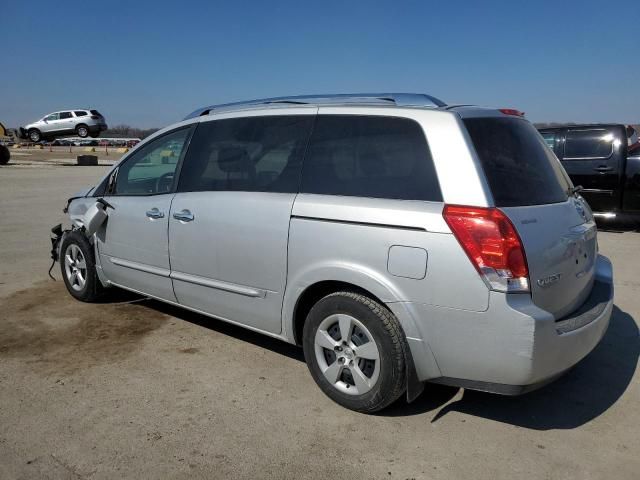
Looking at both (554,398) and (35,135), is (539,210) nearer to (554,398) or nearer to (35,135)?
(554,398)

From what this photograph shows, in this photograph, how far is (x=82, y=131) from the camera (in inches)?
1528

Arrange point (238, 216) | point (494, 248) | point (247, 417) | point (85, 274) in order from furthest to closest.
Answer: point (85, 274) < point (238, 216) < point (247, 417) < point (494, 248)

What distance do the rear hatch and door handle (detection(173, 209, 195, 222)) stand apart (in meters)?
2.06

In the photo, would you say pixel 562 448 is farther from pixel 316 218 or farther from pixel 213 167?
pixel 213 167

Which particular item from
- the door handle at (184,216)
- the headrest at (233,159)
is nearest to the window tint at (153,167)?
the door handle at (184,216)

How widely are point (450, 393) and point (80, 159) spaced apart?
90.4 feet

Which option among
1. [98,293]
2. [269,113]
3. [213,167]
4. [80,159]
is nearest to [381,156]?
[269,113]

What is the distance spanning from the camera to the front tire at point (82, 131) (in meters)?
38.6

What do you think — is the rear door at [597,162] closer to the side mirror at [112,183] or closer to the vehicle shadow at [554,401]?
the vehicle shadow at [554,401]

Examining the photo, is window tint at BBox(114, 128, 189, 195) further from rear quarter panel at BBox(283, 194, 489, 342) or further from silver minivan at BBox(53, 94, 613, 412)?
rear quarter panel at BBox(283, 194, 489, 342)

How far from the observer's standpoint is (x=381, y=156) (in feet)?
10.5

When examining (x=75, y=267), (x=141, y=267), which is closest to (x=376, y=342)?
(x=141, y=267)

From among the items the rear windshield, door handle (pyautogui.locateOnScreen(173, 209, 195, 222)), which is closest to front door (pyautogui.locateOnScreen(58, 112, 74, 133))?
door handle (pyautogui.locateOnScreen(173, 209, 195, 222))

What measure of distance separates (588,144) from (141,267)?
821cm
